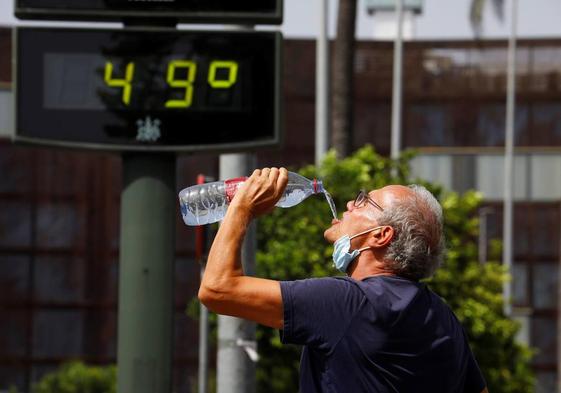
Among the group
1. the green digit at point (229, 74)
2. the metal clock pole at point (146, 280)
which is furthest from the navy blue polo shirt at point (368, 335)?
the metal clock pole at point (146, 280)

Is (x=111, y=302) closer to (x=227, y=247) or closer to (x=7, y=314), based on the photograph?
(x=7, y=314)

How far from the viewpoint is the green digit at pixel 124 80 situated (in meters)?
8.30

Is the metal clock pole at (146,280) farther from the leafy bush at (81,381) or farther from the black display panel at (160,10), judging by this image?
the leafy bush at (81,381)

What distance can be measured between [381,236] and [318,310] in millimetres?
354

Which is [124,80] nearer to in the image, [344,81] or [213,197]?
[213,197]

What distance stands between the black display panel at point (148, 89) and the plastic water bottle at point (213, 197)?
2.24 metres

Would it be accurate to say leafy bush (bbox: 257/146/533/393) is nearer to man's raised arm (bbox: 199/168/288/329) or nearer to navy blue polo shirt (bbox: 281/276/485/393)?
navy blue polo shirt (bbox: 281/276/485/393)

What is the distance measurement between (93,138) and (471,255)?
43.3ft

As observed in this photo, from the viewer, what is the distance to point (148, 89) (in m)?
8.34

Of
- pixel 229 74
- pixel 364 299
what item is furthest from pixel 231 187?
pixel 229 74

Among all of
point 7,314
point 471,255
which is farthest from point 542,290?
point 471,255

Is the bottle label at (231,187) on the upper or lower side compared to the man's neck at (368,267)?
upper

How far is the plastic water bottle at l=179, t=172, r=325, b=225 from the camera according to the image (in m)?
5.47

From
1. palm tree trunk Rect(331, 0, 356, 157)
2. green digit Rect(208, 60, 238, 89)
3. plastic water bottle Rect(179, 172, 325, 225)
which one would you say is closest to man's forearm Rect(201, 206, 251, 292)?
plastic water bottle Rect(179, 172, 325, 225)
